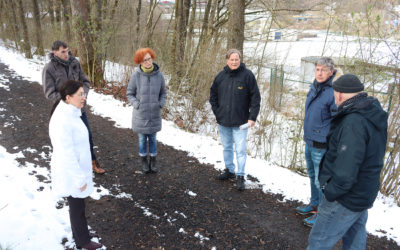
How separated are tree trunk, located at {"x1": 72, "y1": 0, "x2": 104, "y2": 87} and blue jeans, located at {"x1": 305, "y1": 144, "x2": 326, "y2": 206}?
31.1 ft

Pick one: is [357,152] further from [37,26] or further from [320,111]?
[37,26]

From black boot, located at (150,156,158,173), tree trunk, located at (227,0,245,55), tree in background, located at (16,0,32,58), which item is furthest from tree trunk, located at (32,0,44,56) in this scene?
black boot, located at (150,156,158,173)

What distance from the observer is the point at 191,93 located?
28.3ft

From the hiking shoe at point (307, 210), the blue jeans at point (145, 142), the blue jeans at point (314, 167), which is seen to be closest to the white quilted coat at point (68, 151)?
the blue jeans at point (145, 142)

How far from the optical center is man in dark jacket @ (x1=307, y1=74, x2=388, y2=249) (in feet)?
7.36

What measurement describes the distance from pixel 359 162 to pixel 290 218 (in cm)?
202

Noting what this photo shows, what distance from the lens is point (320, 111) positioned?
3.52 m

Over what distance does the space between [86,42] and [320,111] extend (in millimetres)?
9801

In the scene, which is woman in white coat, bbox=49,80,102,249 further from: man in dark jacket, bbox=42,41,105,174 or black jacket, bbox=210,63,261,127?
black jacket, bbox=210,63,261,127

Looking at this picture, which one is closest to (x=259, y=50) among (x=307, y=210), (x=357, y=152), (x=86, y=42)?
(x=307, y=210)

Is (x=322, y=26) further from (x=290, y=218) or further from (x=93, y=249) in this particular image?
(x=93, y=249)

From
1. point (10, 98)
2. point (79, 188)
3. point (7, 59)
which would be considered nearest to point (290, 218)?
point (79, 188)

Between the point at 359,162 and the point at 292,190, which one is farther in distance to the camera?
the point at 292,190

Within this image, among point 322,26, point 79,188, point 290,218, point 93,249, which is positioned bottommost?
point 290,218
